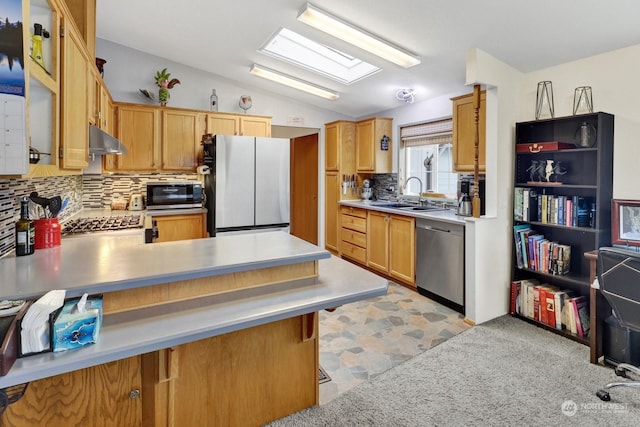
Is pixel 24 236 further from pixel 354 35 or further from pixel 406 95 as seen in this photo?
pixel 406 95

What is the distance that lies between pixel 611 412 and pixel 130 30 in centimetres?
534

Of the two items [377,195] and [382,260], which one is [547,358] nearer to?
[382,260]

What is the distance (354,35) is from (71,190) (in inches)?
127

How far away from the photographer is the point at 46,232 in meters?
1.78

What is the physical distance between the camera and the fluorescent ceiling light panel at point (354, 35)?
116 inches

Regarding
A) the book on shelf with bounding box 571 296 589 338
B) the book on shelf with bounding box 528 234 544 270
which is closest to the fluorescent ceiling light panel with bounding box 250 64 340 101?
the book on shelf with bounding box 528 234 544 270

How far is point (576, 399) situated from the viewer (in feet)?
6.68

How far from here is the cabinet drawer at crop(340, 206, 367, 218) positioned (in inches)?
189

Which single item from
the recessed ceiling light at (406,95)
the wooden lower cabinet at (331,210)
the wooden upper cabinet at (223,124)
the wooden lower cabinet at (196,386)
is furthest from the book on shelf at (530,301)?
the wooden upper cabinet at (223,124)

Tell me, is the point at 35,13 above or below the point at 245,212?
above

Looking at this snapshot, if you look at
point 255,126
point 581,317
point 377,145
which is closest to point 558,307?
point 581,317

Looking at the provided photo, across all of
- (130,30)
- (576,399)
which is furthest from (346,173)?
(576,399)

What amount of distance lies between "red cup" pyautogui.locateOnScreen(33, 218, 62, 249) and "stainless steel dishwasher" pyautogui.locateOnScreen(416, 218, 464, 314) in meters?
3.07

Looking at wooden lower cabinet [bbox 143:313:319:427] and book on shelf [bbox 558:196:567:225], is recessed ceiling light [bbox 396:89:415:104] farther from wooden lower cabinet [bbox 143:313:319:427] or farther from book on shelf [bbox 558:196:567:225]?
wooden lower cabinet [bbox 143:313:319:427]
